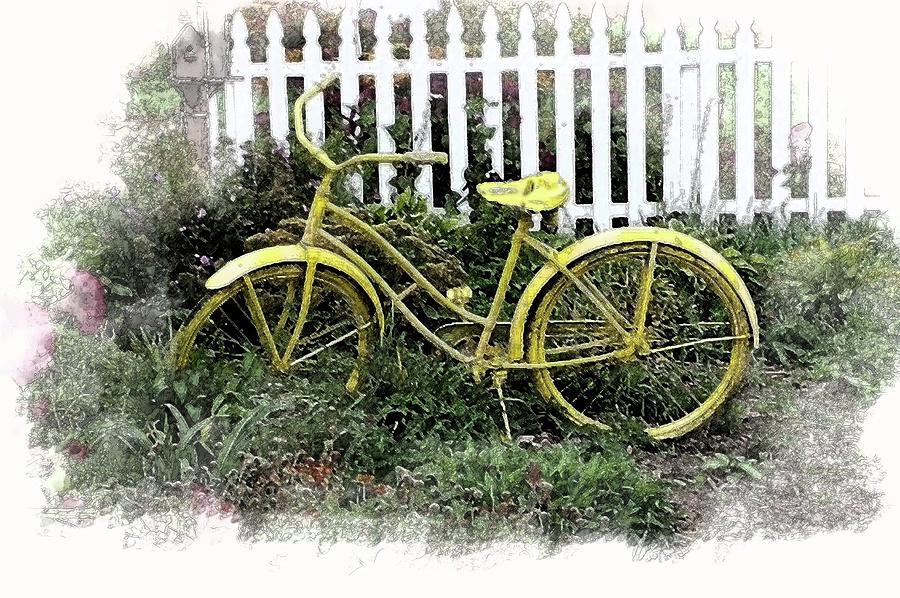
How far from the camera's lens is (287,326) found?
204 inches

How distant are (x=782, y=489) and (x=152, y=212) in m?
3.42

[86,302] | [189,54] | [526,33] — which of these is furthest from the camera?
[526,33]

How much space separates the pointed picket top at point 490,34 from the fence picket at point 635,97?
821mm

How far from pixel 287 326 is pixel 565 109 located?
2.54 metres

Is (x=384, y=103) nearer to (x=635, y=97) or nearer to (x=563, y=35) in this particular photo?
(x=563, y=35)

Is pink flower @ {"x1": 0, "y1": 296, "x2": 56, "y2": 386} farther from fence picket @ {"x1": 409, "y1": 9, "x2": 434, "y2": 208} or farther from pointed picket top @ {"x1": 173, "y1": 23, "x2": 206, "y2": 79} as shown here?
fence picket @ {"x1": 409, "y1": 9, "x2": 434, "y2": 208}

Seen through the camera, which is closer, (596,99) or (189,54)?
(189,54)

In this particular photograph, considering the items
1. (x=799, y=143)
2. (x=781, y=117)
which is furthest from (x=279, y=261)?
(x=799, y=143)

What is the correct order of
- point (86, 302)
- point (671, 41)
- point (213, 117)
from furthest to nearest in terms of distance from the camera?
point (671, 41) → point (213, 117) → point (86, 302)

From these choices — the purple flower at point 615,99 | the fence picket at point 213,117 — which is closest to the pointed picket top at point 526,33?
the purple flower at point 615,99

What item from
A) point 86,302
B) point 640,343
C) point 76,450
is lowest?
point 76,450

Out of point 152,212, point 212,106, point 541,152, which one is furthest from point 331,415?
point 541,152

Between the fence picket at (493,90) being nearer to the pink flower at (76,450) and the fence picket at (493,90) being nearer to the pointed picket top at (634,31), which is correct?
the pointed picket top at (634,31)

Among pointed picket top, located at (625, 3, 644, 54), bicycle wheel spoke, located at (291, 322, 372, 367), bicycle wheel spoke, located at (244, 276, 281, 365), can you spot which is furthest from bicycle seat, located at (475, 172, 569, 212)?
pointed picket top, located at (625, 3, 644, 54)
